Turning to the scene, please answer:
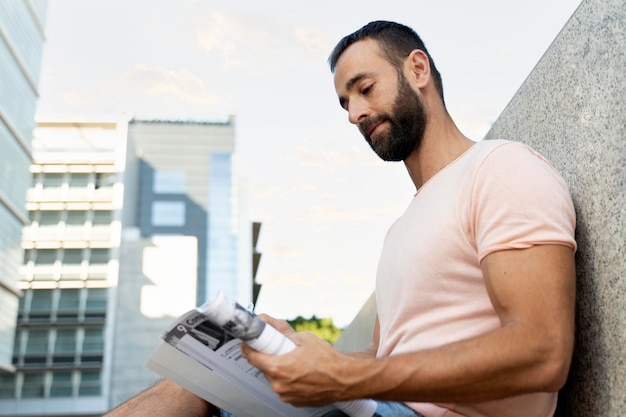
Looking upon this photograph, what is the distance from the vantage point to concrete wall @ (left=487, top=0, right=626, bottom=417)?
1.20 meters

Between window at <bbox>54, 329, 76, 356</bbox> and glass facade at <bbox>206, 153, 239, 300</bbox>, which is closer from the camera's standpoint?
window at <bbox>54, 329, 76, 356</bbox>

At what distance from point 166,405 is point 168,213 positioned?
7482 centimetres

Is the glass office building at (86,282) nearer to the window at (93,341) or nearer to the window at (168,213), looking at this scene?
the window at (93,341)

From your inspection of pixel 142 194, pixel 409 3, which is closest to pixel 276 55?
pixel 409 3

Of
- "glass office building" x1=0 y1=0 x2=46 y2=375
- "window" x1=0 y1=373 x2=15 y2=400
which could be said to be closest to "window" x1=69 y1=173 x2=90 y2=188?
"glass office building" x1=0 y1=0 x2=46 y2=375

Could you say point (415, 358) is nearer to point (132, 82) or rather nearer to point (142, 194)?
point (132, 82)

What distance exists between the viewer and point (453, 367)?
3.40 feet

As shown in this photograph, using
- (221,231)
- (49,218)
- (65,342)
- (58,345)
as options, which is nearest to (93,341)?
(65,342)

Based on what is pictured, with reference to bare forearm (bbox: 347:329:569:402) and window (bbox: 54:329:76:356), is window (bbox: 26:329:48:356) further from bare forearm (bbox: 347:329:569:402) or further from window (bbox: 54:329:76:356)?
bare forearm (bbox: 347:329:569:402)

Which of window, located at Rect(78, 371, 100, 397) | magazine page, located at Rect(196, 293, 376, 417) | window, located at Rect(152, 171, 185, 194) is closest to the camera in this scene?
magazine page, located at Rect(196, 293, 376, 417)

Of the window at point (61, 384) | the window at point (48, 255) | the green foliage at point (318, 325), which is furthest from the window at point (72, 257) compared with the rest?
the green foliage at point (318, 325)

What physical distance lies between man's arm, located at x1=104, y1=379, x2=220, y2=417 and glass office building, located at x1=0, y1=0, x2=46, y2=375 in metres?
31.3

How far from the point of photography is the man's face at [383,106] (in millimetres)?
1648

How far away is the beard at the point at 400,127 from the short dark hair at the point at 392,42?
106mm
